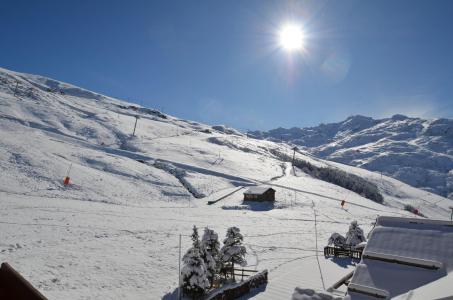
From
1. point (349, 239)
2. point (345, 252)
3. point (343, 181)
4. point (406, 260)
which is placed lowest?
point (345, 252)

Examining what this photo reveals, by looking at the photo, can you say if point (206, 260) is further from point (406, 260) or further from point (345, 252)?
point (345, 252)

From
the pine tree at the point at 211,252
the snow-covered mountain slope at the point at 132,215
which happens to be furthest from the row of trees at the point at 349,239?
the pine tree at the point at 211,252

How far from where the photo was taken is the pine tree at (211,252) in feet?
72.4

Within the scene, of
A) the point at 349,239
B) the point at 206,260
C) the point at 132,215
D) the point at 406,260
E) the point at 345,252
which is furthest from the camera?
the point at 132,215

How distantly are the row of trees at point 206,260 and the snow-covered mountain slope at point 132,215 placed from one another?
2.34 metres

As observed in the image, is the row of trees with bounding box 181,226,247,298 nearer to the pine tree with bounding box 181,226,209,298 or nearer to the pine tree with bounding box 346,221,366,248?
the pine tree with bounding box 181,226,209,298

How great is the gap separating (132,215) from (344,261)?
26063mm

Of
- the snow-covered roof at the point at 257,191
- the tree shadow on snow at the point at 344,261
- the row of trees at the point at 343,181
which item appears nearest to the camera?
the tree shadow on snow at the point at 344,261

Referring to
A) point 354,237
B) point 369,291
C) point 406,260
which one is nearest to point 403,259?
point 406,260

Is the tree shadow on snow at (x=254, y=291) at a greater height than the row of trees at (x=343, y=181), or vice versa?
the row of trees at (x=343, y=181)

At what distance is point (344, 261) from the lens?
106 feet

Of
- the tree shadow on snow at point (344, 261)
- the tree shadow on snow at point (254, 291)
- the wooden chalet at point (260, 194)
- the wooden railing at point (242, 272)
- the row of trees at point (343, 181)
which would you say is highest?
the row of trees at point (343, 181)

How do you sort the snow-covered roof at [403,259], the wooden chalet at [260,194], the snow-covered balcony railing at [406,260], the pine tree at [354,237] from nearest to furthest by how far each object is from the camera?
the snow-covered roof at [403,259], the snow-covered balcony railing at [406,260], the pine tree at [354,237], the wooden chalet at [260,194]

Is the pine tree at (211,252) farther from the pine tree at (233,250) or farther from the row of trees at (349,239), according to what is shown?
the row of trees at (349,239)
